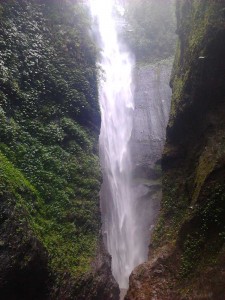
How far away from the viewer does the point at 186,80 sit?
39.8ft

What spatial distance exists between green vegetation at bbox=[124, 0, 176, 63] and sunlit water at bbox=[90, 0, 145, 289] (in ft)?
4.37

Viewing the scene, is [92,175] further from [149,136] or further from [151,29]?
[151,29]

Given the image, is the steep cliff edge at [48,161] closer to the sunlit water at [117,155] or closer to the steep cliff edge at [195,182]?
the steep cliff edge at [195,182]

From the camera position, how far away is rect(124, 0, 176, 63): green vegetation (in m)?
25.8

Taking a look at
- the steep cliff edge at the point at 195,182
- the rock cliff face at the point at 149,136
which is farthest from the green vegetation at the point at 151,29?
the steep cliff edge at the point at 195,182

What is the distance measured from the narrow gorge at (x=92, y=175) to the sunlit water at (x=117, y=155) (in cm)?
9

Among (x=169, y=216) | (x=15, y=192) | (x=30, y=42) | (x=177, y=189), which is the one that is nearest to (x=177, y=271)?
(x=169, y=216)

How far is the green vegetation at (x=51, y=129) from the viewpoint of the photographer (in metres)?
8.84

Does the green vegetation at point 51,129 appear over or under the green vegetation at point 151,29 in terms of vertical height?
under

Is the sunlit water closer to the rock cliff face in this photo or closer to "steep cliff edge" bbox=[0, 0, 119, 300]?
the rock cliff face

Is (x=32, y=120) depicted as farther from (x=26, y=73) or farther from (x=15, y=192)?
(x=15, y=192)

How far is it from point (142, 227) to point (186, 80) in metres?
8.02

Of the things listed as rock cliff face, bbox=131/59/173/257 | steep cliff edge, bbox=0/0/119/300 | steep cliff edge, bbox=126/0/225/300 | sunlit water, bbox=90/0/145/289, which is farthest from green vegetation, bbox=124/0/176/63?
steep cliff edge, bbox=0/0/119/300

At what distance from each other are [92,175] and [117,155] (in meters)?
6.47
